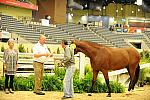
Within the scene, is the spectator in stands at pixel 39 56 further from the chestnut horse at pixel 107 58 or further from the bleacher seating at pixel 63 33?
the bleacher seating at pixel 63 33

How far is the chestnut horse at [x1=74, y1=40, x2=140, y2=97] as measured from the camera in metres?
11.3

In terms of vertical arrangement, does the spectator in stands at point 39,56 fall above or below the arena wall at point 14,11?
below

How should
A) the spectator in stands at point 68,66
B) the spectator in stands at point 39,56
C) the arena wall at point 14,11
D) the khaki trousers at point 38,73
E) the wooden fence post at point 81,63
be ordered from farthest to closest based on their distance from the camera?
the arena wall at point 14,11 → the wooden fence post at point 81,63 → the khaki trousers at point 38,73 → the spectator in stands at point 39,56 → the spectator in stands at point 68,66

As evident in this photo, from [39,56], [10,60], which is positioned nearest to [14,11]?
[10,60]

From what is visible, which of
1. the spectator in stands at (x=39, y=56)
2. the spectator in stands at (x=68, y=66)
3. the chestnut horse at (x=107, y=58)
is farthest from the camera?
the chestnut horse at (x=107, y=58)

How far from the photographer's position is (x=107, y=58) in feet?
37.9

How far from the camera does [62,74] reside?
13.7 m

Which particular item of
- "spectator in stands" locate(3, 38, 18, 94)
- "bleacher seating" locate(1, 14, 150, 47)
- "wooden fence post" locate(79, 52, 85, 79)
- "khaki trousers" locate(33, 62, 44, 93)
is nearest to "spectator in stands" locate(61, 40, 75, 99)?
"khaki trousers" locate(33, 62, 44, 93)

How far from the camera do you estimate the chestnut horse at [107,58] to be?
446 inches

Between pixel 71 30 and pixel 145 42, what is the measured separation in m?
10.1

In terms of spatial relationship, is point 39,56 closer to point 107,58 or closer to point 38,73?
point 38,73

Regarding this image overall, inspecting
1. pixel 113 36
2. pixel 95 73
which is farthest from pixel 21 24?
pixel 95 73

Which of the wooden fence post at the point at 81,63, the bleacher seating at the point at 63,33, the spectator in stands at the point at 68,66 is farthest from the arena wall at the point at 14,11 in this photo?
the spectator in stands at the point at 68,66

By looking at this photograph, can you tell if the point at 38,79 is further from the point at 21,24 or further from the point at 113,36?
the point at 113,36
